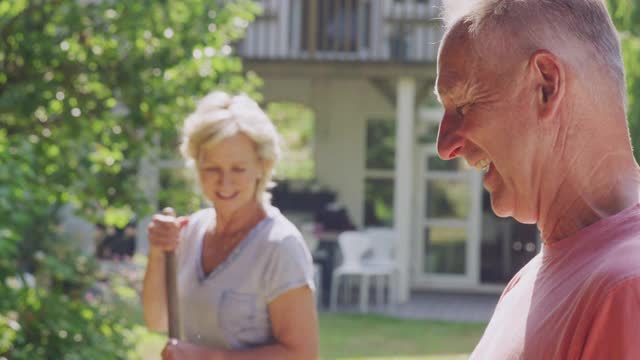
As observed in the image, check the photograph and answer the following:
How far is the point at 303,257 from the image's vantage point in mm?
2924

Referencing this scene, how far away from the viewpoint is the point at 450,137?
1303 millimetres

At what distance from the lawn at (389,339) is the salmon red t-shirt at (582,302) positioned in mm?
9143

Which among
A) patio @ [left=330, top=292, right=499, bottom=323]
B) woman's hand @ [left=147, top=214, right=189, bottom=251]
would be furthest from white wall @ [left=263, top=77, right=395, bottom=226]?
woman's hand @ [left=147, top=214, right=189, bottom=251]

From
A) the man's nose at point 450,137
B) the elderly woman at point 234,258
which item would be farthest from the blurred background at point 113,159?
the man's nose at point 450,137

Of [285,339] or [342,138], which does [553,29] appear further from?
[342,138]

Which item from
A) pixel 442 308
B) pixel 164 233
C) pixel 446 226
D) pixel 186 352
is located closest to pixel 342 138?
pixel 446 226

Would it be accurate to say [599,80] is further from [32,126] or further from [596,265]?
[32,126]

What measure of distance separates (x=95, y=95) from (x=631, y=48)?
3.19 metres

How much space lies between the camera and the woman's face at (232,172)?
10.2ft

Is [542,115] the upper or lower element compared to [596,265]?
upper

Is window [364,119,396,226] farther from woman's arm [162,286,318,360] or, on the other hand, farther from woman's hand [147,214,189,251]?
woman's arm [162,286,318,360]

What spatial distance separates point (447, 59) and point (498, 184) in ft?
0.52

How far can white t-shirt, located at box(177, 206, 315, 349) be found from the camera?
2887 millimetres

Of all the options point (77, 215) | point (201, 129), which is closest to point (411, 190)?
point (77, 215)
